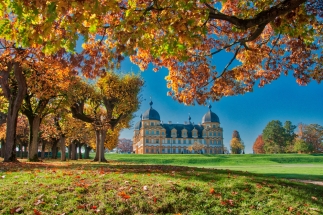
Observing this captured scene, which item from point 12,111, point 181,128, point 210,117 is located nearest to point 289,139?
point 210,117

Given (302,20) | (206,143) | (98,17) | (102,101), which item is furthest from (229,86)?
(206,143)

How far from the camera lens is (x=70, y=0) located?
5238 mm

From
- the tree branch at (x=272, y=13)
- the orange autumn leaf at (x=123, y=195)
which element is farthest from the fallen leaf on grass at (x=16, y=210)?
the tree branch at (x=272, y=13)

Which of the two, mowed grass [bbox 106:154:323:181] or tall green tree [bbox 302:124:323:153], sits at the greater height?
tall green tree [bbox 302:124:323:153]

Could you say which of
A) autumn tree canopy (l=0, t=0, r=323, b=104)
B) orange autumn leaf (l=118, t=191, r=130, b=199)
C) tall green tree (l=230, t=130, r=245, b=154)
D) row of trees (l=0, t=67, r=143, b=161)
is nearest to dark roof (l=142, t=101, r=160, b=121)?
tall green tree (l=230, t=130, r=245, b=154)

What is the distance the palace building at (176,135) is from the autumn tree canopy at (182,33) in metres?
97.9

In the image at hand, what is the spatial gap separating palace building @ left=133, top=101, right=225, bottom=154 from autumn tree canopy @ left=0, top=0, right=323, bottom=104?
97878 mm

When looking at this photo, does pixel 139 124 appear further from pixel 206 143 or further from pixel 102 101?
pixel 102 101

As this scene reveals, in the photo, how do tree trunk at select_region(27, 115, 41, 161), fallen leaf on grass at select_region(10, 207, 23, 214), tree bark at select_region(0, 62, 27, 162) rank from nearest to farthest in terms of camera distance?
fallen leaf on grass at select_region(10, 207, 23, 214)
tree bark at select_region(0, 62, 27, 162)
tree trunk at select_region(27, 115, 41, 161)

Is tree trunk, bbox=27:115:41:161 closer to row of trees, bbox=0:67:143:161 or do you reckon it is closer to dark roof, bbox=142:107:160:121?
row of trees, bbox=0:67:143:161

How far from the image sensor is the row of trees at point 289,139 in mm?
85331

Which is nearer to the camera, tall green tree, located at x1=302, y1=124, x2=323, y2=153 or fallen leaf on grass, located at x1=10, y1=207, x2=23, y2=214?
fallen leaf on grass, located at x1=10, y1=207, x2=23, y2=214

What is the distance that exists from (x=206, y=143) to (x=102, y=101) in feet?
298

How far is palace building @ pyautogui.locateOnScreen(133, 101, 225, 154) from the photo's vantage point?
111812 mm
